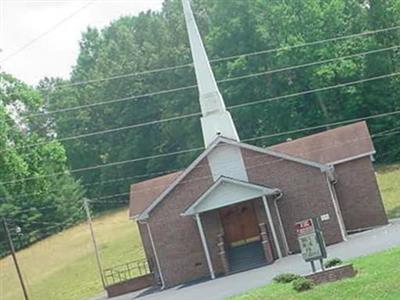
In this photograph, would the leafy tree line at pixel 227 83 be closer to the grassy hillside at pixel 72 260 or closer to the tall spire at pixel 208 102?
the grassy hillside at pixel 72 260

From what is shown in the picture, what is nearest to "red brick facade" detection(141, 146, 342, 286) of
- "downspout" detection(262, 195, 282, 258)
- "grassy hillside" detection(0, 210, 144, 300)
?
"downspout" detection(262, 195, 282, 258)

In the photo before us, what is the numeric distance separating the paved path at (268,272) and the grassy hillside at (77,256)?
852cm

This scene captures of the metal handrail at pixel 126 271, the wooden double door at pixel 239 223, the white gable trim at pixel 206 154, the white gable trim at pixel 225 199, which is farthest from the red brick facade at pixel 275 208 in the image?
the metal handrail at pixel 126 271

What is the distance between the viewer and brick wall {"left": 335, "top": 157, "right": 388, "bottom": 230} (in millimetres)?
37281

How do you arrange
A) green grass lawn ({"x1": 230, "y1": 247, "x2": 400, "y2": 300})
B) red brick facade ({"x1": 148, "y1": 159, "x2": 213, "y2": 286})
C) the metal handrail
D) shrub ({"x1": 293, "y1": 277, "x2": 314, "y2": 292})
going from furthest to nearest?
the metal handrail, red brick facade ({"x1": 148, "y1": 159, "x2": 213, "y2": 286}), shrub ({"x1": 293, "y1": 277, "x2": 314, "y2": 292}), green grass lawn ({"x1": 230, "y1": 247, "x2": 400, "y2": 300})

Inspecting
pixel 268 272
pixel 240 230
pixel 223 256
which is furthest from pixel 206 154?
pixel 268 272

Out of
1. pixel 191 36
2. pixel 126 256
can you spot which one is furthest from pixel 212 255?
pixel 126 256

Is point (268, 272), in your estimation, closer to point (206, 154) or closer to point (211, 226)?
point (211, 226)

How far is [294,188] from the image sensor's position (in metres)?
35.8

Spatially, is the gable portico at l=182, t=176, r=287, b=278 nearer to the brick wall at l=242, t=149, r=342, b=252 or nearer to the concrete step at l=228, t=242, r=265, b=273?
the concrete step at l=228, t=242, r=265, b=273

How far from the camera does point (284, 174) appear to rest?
36.0m

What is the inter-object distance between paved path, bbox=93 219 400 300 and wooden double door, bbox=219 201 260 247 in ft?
8.73

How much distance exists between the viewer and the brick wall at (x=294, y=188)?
116ft

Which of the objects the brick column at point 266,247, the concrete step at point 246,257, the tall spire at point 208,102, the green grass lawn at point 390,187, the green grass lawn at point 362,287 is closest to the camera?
the green grass lawn at point 362,287
